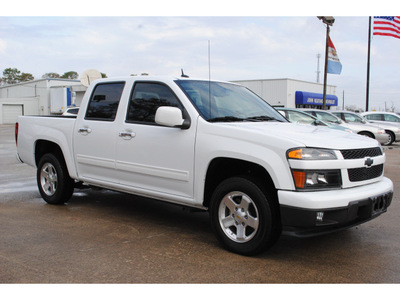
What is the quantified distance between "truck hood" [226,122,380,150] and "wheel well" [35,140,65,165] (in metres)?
3.14

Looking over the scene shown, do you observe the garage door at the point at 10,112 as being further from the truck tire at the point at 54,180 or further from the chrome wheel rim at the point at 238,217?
the chrome wheel rim at the point at 238,217

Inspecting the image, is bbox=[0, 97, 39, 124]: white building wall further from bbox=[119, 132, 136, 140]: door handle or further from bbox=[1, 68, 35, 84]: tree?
bbox=[119, 132, 136, 140]: door handle

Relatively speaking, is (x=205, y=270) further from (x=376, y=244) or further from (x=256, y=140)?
(x=376, y=244)

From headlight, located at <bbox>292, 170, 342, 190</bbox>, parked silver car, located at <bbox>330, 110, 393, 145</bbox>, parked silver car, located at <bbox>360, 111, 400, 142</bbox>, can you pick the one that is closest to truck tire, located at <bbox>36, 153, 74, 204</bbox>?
headlight, located at <bbox>292, 170, 342, 190</bbox>

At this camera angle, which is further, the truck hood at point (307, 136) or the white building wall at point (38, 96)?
the white building wall at point (38, 96)

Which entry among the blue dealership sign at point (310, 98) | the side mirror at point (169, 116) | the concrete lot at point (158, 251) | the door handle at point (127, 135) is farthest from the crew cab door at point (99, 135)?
the blue dealership sign at point (310, 98)

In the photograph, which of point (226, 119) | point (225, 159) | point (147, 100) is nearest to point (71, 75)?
point (147, 100)

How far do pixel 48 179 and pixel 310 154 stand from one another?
4.26m

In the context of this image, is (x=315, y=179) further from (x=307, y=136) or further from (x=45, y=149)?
(x=45, y=149)

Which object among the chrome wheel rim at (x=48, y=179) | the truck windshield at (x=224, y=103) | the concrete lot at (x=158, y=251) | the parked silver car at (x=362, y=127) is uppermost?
the truck windshield at (x=224, y=103)

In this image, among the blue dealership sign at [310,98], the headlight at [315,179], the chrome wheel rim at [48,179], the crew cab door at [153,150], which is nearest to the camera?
the headlight at [315,179]

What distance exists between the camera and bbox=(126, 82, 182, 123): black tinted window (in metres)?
5.05

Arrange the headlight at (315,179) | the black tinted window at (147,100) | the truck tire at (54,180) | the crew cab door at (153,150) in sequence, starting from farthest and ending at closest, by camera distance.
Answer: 1. the truck tire at (54,180)
2. the black tinted window at (147,100)
3. the crew cab door at (153,150)
4. the headlight at (315,179)

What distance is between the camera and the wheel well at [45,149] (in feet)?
21.4
